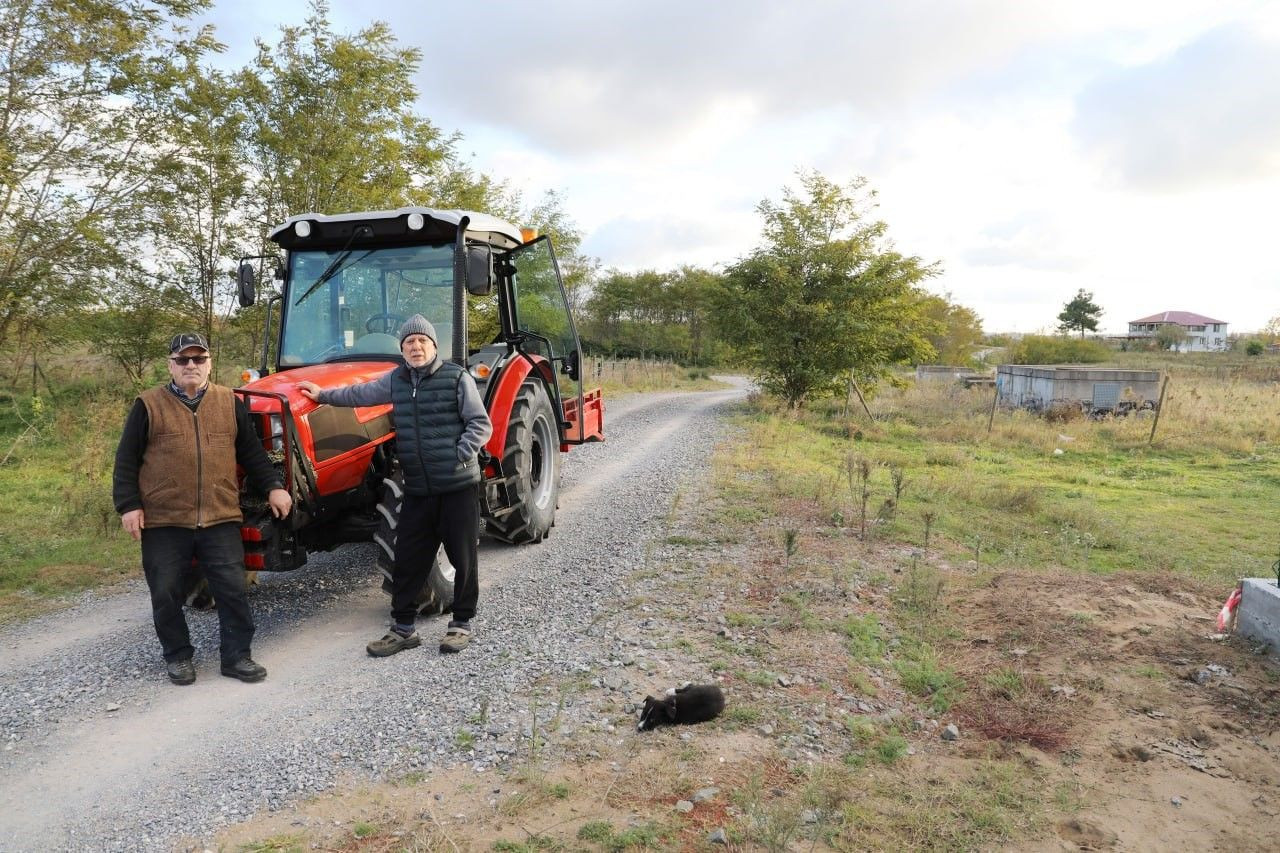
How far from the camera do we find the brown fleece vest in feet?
13.1

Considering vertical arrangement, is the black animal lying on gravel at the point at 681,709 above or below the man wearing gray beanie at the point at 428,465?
below

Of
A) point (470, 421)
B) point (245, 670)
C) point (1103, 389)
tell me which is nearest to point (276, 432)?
point (470, 421)

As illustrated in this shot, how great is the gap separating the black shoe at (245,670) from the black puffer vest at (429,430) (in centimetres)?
121

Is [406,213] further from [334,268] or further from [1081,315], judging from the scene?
[1081,315]

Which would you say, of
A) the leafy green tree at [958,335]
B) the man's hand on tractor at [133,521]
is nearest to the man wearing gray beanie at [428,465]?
the man's hand on tractor at [133,521]

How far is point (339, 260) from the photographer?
5582 millimetres

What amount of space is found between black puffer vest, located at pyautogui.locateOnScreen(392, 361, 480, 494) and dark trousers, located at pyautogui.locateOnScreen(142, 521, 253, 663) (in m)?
0.99

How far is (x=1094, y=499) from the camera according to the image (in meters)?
10.1

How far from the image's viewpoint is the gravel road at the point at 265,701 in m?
3.04

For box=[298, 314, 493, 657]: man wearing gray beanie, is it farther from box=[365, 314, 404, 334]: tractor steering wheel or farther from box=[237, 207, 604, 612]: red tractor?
box=[365, 314, 404, 334]: tractor steering wheel

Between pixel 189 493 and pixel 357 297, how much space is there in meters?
2.06

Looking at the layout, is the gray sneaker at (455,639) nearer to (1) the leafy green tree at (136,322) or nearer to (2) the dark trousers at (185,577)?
(2) the dark trousers at (185,577)

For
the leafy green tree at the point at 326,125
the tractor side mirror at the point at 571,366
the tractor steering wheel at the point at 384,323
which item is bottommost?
the tractor side mirror at the point at 571,366

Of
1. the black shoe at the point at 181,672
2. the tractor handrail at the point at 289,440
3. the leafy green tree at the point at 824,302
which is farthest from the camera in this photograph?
the leafy green tree at the point at 824,302
